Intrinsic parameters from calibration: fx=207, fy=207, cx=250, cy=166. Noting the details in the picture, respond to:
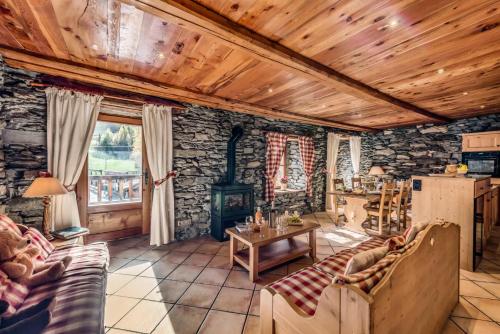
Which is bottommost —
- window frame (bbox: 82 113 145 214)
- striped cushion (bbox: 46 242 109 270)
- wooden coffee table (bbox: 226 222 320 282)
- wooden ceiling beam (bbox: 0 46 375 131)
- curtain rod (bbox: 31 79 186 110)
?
wooden coffee table (bbox: 226 222 320 282)

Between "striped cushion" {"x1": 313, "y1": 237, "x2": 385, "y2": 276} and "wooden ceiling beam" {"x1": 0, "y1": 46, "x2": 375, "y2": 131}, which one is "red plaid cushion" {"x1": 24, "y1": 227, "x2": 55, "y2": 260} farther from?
"striped cushion" {"x1": 313, "y1": 237, "x2": 385, "y2": 276}

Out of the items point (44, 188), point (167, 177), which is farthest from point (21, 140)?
point (167, 177)

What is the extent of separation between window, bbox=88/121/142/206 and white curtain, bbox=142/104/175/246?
0.41 meters

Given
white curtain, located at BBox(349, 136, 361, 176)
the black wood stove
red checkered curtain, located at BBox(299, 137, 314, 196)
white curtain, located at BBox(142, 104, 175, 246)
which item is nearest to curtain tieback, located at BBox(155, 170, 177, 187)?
white curtain, located at BBox(142, 104, 175, 246)

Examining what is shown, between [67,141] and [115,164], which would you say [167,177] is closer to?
[115,164]

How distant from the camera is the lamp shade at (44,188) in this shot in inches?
81.4

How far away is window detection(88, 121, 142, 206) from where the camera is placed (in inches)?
128

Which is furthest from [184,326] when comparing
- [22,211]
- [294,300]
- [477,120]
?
[477,120]

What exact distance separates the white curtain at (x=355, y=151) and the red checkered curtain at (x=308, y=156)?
178 centimetres

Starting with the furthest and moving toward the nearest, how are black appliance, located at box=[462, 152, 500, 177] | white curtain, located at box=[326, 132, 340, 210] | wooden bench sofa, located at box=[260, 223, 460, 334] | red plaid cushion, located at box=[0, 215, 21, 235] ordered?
white curtain, located at box=[326, 132, 340, 210]
black appliance, located at box=[462, 152, 500, 177]
red plaid cushion, located at box=[0, 215, 21, 235]
wooden bench sofa, located at box=[260, 223, 460, 334]

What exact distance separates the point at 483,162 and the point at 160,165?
20.4ft

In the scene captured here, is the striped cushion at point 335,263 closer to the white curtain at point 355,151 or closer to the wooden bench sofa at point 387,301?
the wooden bench sofa at point 387,301

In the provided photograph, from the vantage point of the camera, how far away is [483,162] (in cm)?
418

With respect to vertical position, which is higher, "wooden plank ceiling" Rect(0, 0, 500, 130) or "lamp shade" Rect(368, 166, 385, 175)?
"wooden plank ceiling" Rect(0, 0, 500, 130)
